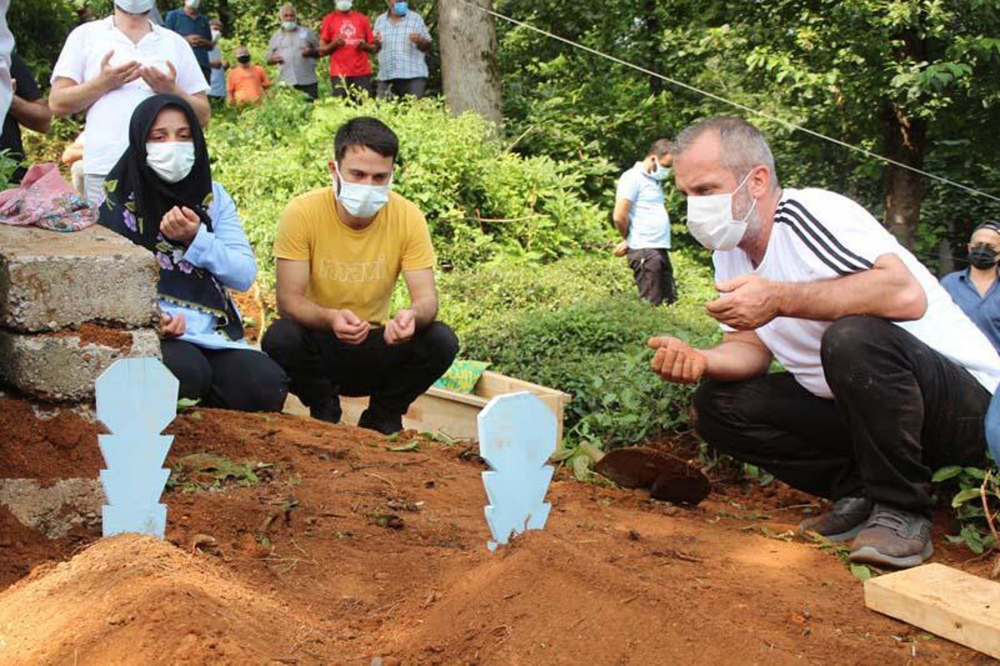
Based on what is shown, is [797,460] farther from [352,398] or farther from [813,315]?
[352,398]

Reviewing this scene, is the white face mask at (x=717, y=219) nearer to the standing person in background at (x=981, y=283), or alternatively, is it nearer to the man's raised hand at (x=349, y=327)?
the man's raised hand at (x=349, y=327)

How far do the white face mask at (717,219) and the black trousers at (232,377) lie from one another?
2.06 metres

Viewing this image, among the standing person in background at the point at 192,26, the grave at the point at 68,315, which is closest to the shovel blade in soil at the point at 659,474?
the grave at the point at 68,315

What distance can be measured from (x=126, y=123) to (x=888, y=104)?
8486mm

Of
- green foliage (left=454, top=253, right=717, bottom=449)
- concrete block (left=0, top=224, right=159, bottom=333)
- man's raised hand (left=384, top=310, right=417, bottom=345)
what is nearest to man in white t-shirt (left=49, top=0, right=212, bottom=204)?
man's raised hand (left=384, top=310, right=417, bottom=345)

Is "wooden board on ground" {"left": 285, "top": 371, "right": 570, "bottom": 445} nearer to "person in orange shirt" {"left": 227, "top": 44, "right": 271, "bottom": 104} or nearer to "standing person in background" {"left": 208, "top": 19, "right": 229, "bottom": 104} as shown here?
"person in orange shirt" {"left": 227, "top": 44, "right": 271, "bottom": 104}

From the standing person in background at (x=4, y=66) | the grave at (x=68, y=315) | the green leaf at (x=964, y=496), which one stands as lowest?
the green leaf at (x=964, y=496)

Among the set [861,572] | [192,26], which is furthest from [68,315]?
[192,26]

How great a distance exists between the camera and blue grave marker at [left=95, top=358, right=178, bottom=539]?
278 cm

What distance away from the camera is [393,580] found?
3.11 metres

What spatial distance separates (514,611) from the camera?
2531mm

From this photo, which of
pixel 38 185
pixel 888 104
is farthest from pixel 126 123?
pixel 888 104

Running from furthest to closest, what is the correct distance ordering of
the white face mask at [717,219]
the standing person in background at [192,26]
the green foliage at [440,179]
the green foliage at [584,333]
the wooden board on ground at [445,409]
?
1. the standing person in background at [192,26]
2. the green foliage at [440,179]
3. the wooden board on ground at [445,409]
4. the green foliage at [584,333]
5. the white face mask at [717,219]

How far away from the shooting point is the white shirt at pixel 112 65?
5.79 meters
